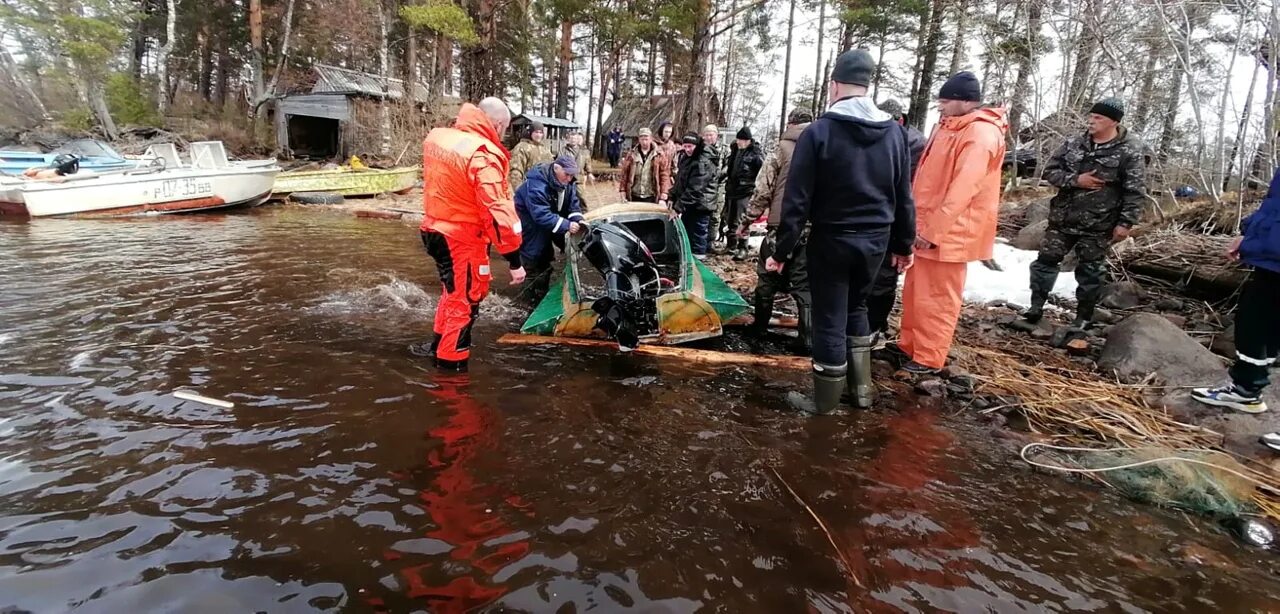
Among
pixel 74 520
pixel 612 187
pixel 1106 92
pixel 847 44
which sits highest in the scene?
pixel 847 44

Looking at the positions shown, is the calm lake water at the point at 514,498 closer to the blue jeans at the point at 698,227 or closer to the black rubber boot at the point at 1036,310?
the black rubber boot at the point at 1036,310

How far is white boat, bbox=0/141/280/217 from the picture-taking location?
34.3 ft

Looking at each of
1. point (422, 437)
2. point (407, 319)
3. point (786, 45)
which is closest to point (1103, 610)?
point (422, 437)

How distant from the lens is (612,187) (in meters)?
20.3

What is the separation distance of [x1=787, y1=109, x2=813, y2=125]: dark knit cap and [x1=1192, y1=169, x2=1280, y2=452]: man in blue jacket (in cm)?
285

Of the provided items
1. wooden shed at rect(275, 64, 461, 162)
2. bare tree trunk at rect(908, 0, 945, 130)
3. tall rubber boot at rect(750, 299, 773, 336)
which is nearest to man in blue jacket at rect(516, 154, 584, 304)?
tall rubber boot at rect(750, 299, 773, 336)

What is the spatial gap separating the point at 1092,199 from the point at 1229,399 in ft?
6.38

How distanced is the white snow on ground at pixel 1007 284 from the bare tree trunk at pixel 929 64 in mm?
11519

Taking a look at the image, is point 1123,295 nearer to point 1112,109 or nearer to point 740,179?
point 1112,109

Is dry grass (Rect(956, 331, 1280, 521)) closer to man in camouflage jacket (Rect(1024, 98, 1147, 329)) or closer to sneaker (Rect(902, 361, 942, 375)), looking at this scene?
sneaker (Rect(902, 361, 942, 375))

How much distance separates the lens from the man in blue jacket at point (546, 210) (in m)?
5.38

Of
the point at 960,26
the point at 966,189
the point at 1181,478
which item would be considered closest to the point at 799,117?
the point at 966,189

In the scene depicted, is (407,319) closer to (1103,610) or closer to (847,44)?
(1103,610)

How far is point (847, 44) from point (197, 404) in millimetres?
26083
